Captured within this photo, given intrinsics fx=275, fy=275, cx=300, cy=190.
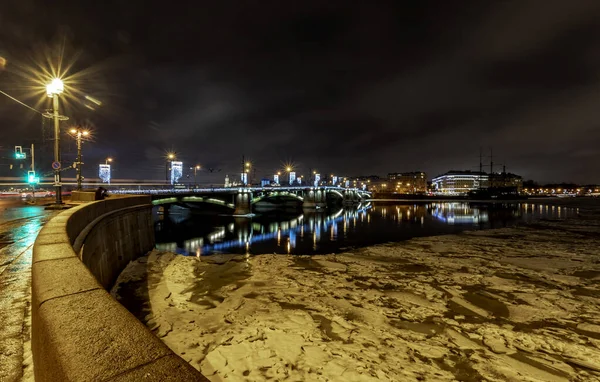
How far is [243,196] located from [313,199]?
3124cm

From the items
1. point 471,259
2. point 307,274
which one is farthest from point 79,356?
point 471,259

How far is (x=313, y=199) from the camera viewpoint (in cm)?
8412

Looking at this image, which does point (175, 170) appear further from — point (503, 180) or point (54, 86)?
point (503, 180)

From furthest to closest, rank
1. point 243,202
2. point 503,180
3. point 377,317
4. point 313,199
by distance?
point 503,180
point 313,199
point 243,202
point 377,317

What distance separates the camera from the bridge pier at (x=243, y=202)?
56322mm

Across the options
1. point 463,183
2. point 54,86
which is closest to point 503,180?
point 463,183

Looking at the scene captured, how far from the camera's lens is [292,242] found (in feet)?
93.6

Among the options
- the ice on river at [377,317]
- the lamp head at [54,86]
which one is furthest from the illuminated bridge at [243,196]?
the ice on river at [377,317]

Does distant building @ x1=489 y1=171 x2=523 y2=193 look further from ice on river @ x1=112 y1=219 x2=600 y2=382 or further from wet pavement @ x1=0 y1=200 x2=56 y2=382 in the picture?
wet pavement @ x1=0 y1=200 x2=56 y2=382

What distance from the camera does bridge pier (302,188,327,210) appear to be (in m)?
81.1

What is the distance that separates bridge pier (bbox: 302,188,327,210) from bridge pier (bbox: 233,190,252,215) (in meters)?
26.1

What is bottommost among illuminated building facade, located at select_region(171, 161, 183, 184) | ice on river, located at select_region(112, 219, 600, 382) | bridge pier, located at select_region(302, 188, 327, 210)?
ice on river, located at select_region(112, 219, 600, 382)

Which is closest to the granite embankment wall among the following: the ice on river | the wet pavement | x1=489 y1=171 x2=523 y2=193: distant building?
the wet pavement

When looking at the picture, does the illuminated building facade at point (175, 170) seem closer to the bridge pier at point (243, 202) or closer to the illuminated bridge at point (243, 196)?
the illuminated bridge at point (243, 196)
